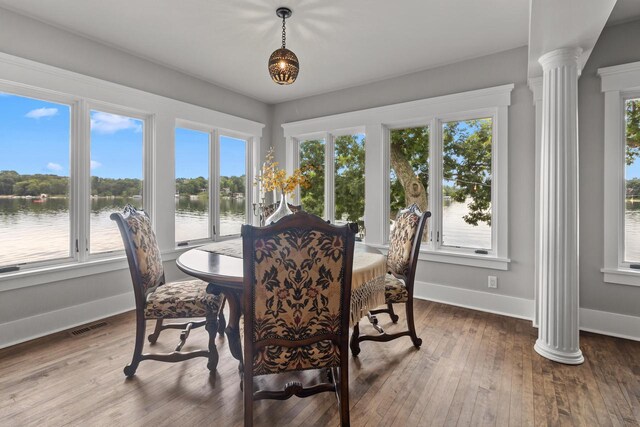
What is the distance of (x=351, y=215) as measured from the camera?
4.61 m

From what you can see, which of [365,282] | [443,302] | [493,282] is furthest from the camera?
[443,302]

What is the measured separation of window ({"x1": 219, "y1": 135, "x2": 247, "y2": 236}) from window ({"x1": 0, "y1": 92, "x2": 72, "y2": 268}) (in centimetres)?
181

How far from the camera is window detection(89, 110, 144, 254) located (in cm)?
332

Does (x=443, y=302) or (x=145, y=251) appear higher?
(x=145, y=251)

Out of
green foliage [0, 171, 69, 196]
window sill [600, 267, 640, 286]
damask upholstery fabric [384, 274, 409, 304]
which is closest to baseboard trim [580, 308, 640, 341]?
window sill [600, 267, 640, 286]

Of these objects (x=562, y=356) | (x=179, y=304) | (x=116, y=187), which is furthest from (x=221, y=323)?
(x=562, y=356)

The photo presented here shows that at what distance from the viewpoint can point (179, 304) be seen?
2172 millimetres

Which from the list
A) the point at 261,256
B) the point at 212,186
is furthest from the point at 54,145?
the point at 261,256

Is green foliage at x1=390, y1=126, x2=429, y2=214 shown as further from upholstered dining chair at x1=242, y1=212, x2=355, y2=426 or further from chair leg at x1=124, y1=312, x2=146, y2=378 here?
chair leg at x1=124, y1=312, x2=146, y2=378

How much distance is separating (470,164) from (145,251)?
331cm

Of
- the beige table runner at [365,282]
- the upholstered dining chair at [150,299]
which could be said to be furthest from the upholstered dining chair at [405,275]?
the upholstered dining chair at [150,299]

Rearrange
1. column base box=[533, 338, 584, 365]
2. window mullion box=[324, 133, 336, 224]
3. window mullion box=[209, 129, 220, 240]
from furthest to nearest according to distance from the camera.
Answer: window mullion box=[324, 133, 336, 224]
window mullion box=[209, 129, 220, 240]
column base box=[533, 338, 584, 365]

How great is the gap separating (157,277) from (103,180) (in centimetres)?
164

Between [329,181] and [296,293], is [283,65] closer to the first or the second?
[296,293]
